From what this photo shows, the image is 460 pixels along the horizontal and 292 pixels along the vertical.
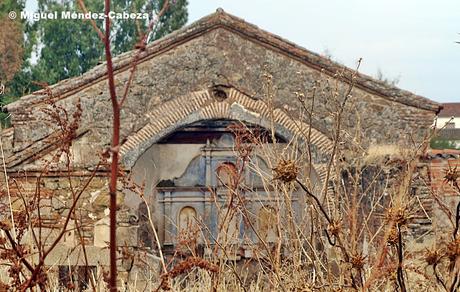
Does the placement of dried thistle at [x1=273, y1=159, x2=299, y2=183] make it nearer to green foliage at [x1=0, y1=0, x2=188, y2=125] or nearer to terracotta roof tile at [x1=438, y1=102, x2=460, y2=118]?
green foliage at [x1=0, y1=0, x2=188, y2=125]

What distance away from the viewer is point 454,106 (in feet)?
179

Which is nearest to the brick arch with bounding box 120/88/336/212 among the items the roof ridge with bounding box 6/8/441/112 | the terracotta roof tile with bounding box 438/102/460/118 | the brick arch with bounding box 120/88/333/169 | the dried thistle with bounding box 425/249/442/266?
the brick arch with bounding box 120/88/333/169

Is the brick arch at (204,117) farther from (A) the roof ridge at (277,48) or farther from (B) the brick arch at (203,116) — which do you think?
(A) the roof ridge at (277,48)

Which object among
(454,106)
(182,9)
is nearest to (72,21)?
(182,9)

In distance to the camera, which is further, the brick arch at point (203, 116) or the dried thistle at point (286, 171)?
the brick arch at point (203, 116)

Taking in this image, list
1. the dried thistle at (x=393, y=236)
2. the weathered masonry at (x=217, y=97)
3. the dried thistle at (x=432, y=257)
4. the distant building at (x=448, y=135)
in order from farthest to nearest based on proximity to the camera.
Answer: the distant building at (x=448, y=135), the weathered masonry at (x=217, y=97), the dried thistle at (x=393, y=236), the dried thistle at (x=432, y=257)

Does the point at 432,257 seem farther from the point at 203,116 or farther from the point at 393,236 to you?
the point at 203,116

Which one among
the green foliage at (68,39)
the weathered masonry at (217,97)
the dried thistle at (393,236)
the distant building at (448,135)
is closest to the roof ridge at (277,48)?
the weathered masonry at (217,97)

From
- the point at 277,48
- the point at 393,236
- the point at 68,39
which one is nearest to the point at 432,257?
the point at 393,236

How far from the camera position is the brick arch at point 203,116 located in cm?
1088

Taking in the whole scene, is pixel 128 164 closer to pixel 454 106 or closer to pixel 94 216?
pixel 94 216

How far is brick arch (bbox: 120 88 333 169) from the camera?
10883mm

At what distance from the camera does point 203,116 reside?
436 inches

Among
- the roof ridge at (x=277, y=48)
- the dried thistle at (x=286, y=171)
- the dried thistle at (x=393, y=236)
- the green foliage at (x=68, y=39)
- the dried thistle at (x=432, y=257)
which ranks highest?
the green foliage at (x=68, y=39)
